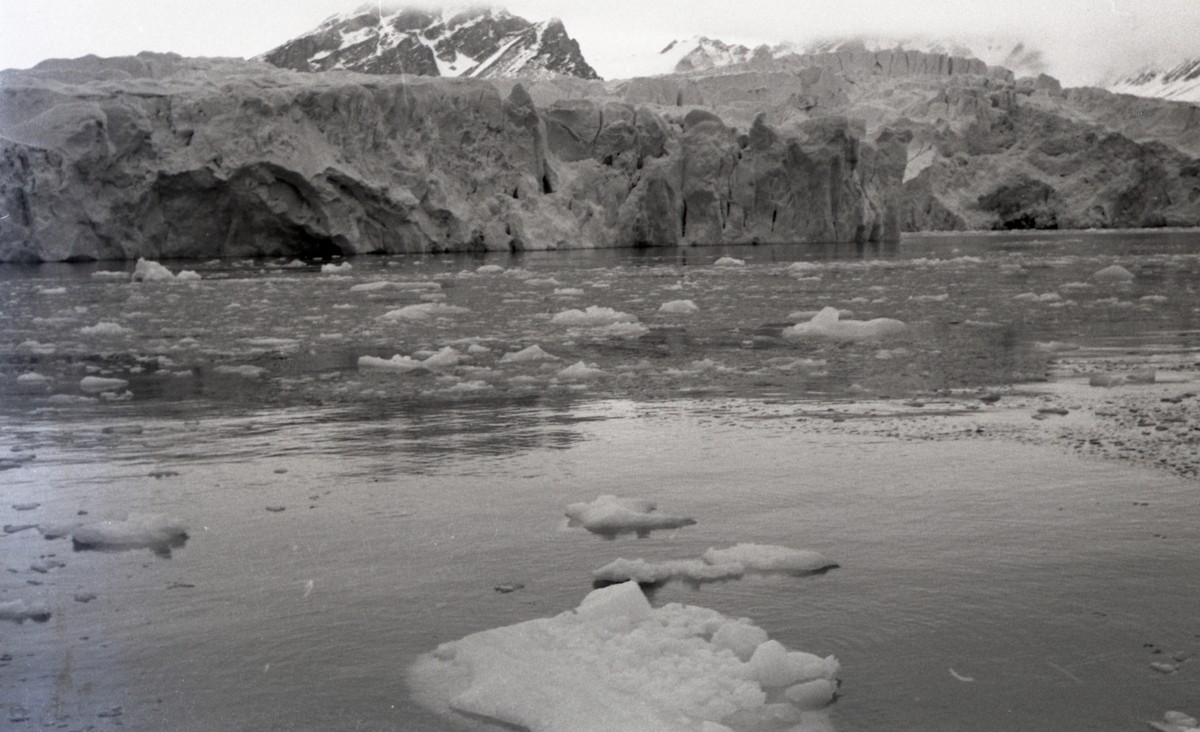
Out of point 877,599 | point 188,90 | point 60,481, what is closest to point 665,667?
point 877,599

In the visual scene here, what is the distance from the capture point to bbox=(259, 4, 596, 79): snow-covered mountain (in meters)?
47.9

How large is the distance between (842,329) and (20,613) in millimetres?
6436

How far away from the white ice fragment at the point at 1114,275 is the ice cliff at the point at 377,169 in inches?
617

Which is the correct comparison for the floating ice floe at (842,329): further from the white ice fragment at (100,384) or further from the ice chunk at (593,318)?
the white ice fragment at (100,384)

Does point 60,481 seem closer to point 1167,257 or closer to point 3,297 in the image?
point 3,297

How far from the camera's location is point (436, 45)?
178 feet

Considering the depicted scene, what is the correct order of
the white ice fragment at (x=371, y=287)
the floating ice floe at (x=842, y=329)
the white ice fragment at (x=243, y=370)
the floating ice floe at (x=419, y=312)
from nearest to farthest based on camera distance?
1. the white ice fragment at (x=243, y=370)
2. the floating ice floe at (x=842, y=329)
3. the floating ice floe at (x=419, y=312)
4. the white ice fragment at (x=371, y=287)

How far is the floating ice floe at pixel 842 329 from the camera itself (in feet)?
27.1

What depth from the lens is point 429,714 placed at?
2.15 metres

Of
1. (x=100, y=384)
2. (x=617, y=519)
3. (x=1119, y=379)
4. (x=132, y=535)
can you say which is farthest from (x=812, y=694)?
(x=100, y=384)

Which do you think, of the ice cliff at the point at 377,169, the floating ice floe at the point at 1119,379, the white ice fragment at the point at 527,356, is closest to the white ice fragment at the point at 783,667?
the floating ice floe at the point at 1119,379

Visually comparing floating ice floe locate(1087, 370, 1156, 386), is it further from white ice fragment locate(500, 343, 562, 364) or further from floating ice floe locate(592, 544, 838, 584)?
floating ice floe locate(592, 544, 838, 584)

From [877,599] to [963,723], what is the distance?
2.08 feet

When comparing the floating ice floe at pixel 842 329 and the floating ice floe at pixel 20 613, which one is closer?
the floating ice floe at pixel 20 613
